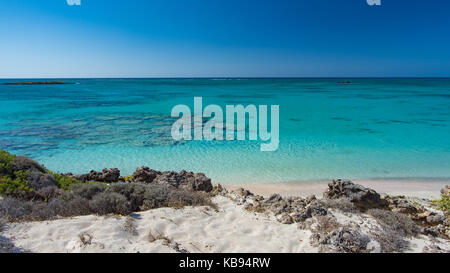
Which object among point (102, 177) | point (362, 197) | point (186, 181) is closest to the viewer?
point (362, 197)

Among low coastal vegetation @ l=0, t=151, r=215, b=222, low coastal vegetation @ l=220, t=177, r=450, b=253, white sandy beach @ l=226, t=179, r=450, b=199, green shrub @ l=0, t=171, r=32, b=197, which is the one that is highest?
green shrub @ l=0, t=171, r=32, b=197

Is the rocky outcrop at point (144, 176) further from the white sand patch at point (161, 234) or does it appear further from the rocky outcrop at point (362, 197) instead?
the rocky outcrop at point (362, 197)

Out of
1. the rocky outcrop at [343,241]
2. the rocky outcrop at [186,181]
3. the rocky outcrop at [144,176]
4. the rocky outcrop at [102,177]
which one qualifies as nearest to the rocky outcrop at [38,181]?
the rocky outcrop at [102,177]

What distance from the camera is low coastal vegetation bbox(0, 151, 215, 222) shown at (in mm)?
4758

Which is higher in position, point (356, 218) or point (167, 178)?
point (167, 178)

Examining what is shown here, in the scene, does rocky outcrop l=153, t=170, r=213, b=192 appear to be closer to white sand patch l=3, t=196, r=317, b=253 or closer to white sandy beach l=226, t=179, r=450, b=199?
white sandy beach l=226, t=179, r=450, b=199

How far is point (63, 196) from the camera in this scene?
5355mm

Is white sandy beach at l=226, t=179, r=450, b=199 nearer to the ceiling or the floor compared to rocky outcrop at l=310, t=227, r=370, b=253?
nearer to the floor

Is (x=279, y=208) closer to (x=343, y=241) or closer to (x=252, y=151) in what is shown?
(x=343, y=241)

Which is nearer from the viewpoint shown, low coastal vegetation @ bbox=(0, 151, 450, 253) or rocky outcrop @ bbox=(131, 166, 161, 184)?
low coastal vegetation @ bbox=(0, 151, 450, 253)

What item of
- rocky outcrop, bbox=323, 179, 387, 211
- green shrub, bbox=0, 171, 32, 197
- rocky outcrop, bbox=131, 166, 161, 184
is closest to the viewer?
green shrub, bbox=0, 171, 32, 197

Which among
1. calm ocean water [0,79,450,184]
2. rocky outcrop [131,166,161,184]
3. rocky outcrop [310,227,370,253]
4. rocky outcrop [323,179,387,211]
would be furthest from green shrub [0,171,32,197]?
rocky outcrop [323,179,387,211]

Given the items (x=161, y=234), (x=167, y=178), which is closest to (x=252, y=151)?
(x=167, y=178)
